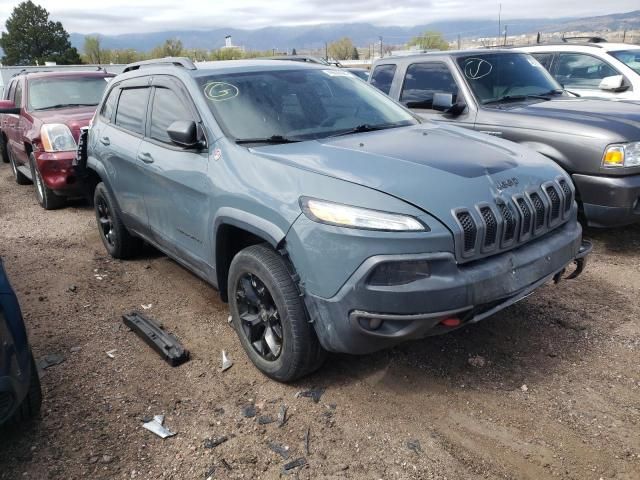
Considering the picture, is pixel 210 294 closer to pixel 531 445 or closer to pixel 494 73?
pixel 531 445

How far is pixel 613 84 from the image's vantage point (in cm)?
653

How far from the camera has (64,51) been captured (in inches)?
2373

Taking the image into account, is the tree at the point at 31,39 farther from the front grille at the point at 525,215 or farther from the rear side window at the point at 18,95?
the front grille at the point at 525,215

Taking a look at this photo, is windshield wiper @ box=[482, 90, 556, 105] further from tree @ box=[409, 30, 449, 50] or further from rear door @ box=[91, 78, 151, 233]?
tree @ box=[409, 30, 449, 50]

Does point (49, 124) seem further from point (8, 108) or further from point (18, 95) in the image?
point (18, 95)

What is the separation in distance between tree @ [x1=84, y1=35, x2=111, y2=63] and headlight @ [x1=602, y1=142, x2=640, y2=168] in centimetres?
7251

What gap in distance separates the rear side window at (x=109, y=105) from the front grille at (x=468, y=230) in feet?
11.7

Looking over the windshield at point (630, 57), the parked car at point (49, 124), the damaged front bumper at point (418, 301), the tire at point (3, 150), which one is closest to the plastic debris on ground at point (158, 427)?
the damaged front bumper at point (418, 301)

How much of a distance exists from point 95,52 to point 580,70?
74.6 metres

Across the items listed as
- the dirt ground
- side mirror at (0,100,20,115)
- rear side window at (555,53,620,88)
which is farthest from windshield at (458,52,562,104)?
side mirror at (0,100,20,115)

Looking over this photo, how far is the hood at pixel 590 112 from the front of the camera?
15.0ft

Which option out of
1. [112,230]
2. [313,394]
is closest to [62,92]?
[112,230]

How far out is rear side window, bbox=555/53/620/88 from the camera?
287 inches

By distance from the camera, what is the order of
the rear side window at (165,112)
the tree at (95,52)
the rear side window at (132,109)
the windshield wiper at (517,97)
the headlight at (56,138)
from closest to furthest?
the rear side window at (165,112) < the rear side window at (132,109) < the windshield wiper at (517,97) < the headlight at (56,138) < the tree at (95,52)
